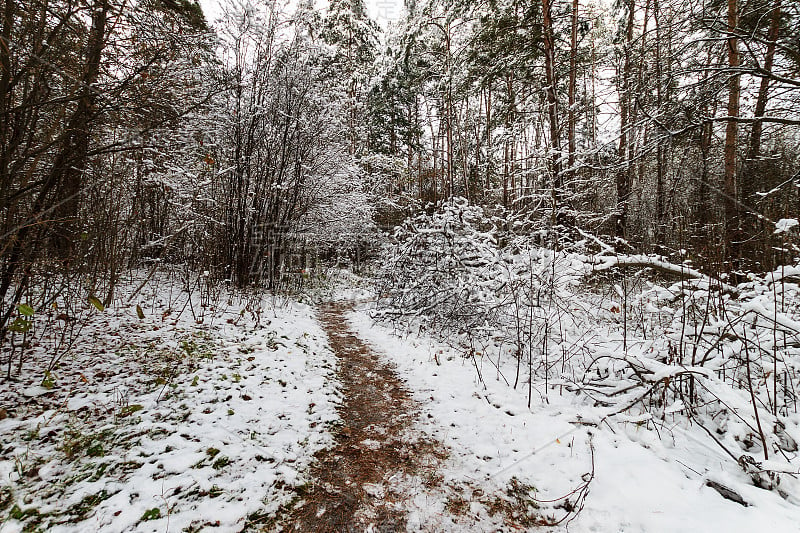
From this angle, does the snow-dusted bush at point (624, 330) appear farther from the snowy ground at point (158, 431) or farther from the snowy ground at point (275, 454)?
the snowy ground at point (158, 431)

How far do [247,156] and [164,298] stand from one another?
3860 mm

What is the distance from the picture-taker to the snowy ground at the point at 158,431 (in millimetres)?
2054

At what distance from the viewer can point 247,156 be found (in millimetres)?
8312

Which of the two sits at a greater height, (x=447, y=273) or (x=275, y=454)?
(x=447, y=273)

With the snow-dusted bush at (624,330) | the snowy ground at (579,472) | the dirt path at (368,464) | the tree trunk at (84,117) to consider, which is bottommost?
the dirt path at (368,464)

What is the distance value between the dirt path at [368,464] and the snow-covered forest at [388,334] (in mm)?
23

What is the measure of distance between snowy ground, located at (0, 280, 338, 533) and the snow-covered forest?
2 centimetres

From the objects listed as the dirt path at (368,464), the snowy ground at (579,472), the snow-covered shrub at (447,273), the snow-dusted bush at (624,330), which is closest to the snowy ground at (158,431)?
the dirt path at (368,464)

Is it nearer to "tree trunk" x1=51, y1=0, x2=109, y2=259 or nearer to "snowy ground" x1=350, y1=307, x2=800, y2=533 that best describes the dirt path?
"snowy ground" x1=350, y1=307, x2=800, y2=533

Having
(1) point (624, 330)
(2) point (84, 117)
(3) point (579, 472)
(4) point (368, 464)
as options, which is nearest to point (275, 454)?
(4) point (368, 464)

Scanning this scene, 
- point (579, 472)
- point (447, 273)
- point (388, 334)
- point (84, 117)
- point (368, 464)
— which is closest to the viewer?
point (579, 472)

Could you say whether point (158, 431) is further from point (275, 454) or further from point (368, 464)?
point (368, 464)

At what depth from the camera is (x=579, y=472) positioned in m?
2.48

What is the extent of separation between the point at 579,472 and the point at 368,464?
1633 mm
